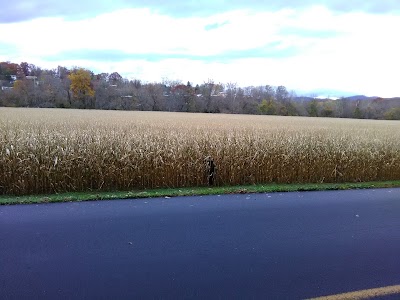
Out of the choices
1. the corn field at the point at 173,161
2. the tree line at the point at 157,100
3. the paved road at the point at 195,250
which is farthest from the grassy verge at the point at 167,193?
the tree line at the point at 157,100

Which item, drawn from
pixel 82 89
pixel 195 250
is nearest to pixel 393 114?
pixel 82 89

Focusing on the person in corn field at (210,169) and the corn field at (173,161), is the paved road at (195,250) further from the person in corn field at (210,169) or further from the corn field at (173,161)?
the person in corn field at (210,169)

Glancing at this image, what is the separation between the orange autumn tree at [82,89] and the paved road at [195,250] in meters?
58.6

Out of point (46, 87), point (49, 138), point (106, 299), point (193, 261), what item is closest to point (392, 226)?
point (193, 261)

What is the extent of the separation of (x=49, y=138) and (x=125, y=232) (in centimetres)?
563

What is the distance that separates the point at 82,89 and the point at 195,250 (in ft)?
212

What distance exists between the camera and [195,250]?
485 centimetres

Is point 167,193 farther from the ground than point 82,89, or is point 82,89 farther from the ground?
point 82,89

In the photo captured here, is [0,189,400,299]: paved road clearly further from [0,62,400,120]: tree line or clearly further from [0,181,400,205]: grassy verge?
[0,62,400,120]: tree line

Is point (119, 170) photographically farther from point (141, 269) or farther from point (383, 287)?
point (383, 287)

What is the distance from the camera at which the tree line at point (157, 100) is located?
5947cm

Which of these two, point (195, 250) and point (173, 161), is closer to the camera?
point (195, 250)

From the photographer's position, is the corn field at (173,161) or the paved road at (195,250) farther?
the corn field at (173,161)

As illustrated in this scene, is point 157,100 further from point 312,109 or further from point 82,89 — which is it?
point 312,109
